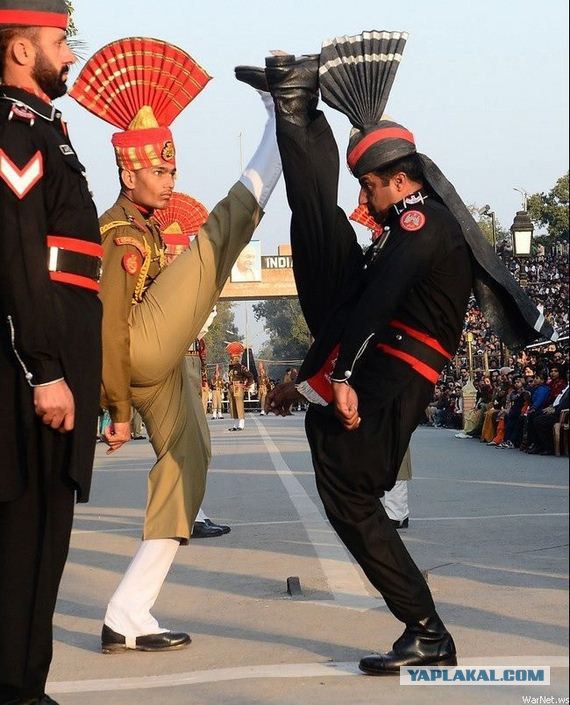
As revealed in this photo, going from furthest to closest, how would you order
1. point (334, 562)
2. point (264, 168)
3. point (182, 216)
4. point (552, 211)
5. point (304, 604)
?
1. point (552, 211)
2. point (182, 216)
3. point (334, 562)
4. point (304, 604)
5. point (264, 168)

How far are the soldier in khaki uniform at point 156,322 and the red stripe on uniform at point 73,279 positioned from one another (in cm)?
104

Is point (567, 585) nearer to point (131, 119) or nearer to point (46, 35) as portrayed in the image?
point (46, 35)

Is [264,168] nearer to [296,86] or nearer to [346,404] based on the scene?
[296,86]

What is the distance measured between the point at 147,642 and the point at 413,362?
5.28 feet

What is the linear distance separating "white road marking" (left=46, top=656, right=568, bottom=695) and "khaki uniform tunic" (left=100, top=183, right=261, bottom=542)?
0.86 m

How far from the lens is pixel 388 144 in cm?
532

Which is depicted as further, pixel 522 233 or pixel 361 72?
pixel 522 233

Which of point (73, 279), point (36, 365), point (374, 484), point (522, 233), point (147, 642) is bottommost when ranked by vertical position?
point (147, 642)

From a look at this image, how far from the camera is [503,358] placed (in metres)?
30.8

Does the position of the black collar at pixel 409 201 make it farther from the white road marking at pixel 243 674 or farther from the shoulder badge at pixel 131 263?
the white road marking at pixel 243 674

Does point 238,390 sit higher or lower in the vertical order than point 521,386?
lower

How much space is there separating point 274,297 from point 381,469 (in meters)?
69.1

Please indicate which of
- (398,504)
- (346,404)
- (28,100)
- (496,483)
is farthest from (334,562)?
(496,483)

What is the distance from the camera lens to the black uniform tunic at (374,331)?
5.09 metres
